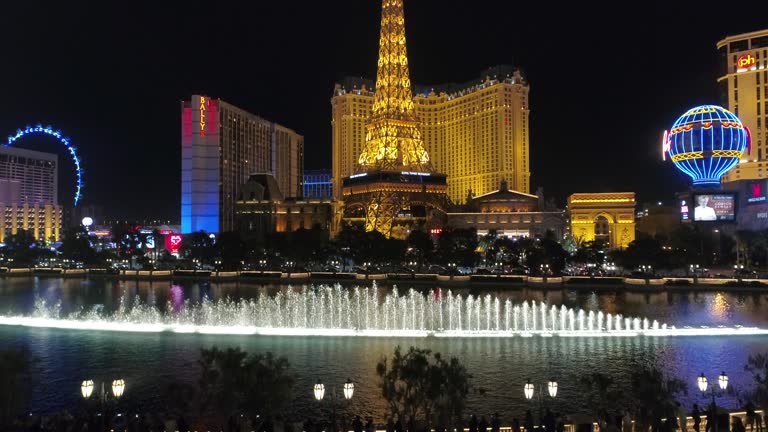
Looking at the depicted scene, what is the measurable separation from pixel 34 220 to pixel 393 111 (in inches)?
3284

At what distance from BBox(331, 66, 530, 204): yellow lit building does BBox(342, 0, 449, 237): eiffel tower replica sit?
17397mm

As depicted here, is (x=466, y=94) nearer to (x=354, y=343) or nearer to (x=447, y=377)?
(x=354, y=343)

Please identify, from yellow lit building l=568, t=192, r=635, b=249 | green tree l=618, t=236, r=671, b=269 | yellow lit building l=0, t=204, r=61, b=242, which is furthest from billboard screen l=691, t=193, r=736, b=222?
yellow lit building l=0, t=204, r=61, b=242

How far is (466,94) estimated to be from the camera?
11588 centimetres

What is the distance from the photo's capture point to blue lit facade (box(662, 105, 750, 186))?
2813 inches

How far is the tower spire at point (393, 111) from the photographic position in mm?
88125

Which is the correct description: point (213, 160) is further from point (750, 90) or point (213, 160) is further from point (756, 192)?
point (750, 90)

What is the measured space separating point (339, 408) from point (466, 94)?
10452 centimetres

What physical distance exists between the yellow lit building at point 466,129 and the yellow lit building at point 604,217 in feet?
54.4

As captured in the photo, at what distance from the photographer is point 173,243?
86875 millimetres

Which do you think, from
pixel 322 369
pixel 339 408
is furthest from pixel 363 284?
pixel 339 408

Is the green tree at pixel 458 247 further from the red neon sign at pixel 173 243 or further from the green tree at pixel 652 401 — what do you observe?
the green tree at pixel 652 401

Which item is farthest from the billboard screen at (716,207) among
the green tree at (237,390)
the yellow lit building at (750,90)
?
the green tree at (237,390)

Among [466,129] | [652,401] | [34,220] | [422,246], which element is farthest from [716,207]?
[34,220]
